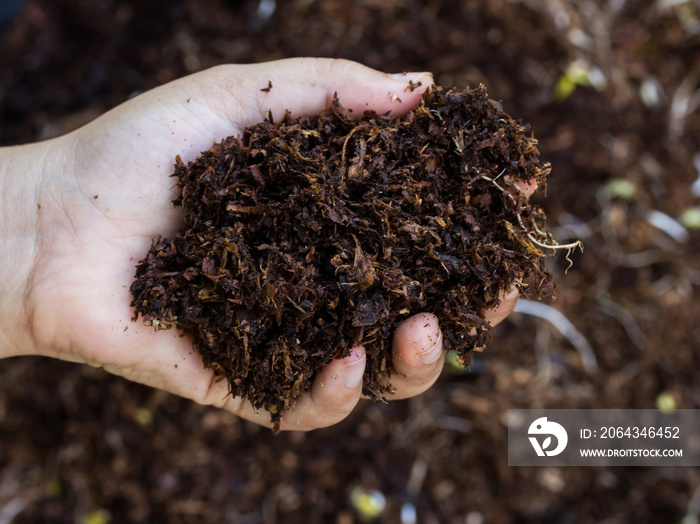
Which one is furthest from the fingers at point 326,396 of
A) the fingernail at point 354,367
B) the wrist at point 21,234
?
the wrist at point 21,234

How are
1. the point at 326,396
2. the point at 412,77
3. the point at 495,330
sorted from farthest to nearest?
the point at 495,330 → the point at 412,77 → the point at 326,396

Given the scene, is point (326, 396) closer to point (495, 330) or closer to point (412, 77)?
point (412, 77)

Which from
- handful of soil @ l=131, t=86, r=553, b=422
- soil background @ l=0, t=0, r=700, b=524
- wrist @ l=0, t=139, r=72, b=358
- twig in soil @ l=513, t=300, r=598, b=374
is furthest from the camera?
twig in soil @ l=513, t=300, r=598, b=374

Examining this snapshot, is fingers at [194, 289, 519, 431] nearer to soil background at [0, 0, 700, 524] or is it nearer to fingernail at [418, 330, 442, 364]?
fingernail at [418, 330, 442, 364]
